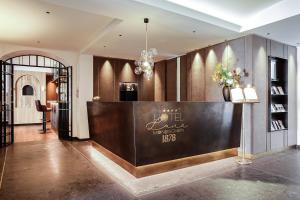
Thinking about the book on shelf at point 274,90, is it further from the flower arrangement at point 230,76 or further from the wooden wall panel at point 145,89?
the wooden wall panel at point 145,89

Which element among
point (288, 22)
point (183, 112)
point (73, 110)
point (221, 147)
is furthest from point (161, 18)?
point (73, 110)

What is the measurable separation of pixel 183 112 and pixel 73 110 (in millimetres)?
4862

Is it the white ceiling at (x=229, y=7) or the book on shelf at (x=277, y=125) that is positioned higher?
the white ceiling at (x=229, y=7)

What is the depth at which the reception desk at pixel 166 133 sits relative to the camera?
3299 millimetres

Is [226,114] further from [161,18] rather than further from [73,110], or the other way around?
[73,110]

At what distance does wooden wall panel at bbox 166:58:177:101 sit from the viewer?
293 inches

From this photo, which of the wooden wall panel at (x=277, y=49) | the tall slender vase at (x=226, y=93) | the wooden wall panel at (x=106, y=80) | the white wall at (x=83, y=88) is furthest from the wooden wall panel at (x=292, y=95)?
the white wall at (x=83, y=88)

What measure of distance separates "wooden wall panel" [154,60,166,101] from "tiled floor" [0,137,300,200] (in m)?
4.20

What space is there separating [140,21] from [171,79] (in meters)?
3.76

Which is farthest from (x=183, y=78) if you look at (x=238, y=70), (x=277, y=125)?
(x=277, y=125)

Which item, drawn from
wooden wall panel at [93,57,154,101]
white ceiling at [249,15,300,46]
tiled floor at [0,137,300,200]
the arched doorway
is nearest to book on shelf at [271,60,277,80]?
white ceiling at [249,15,300,46]

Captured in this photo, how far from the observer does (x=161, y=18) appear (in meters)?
3.95

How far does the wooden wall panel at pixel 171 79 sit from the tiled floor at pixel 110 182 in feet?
12.2

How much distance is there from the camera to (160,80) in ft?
26.8
